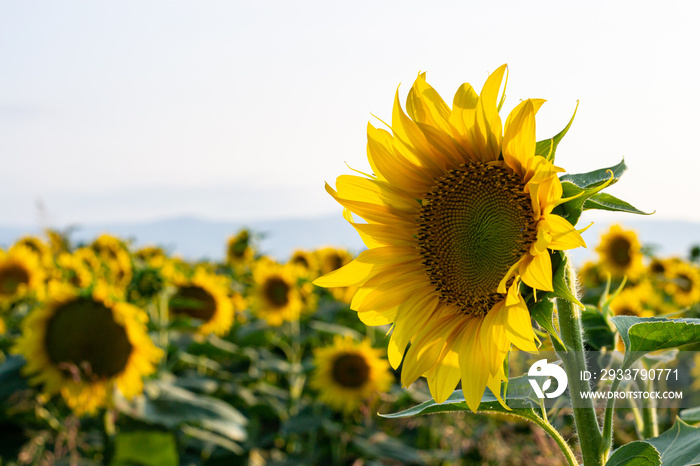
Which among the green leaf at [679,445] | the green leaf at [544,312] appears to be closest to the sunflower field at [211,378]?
the green leaf at [679,445]

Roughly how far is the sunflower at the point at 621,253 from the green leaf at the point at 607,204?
5933 millimetres

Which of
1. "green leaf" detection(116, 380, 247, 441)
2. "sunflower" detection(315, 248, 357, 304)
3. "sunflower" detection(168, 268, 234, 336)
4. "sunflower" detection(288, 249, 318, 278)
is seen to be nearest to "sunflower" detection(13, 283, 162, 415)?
"green leaf" detection(116, 380, 247, 441)

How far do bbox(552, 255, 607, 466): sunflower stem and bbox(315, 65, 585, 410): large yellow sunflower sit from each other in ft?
0.26

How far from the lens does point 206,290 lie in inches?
223

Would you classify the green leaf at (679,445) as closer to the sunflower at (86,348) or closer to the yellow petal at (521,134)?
the yellow petal at (521,134)

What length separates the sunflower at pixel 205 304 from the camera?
5.63 metres

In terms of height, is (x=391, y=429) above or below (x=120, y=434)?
below

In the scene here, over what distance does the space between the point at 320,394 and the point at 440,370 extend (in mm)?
3519

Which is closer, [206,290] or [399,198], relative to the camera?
[399,198]

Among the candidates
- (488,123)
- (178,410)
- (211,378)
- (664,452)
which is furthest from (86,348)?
(664,452)

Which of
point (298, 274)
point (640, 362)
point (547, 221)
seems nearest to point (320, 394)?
point (298, 274)

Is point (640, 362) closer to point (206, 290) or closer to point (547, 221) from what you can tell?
point (547, 221)

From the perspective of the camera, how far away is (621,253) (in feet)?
21.9

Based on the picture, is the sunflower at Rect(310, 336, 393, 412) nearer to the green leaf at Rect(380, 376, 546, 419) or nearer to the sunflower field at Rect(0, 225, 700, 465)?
the sunflower field at Rect(0, 225, 700, 465)
